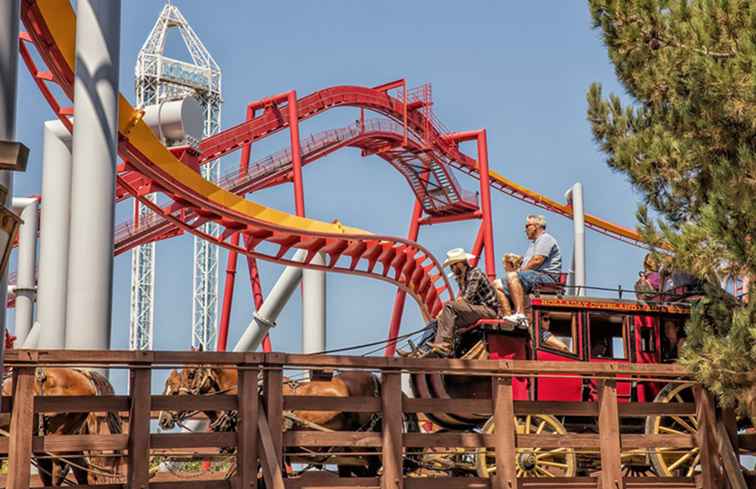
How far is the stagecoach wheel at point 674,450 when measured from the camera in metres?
10.9

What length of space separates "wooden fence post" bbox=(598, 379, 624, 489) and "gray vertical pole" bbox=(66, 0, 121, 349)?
4.28m

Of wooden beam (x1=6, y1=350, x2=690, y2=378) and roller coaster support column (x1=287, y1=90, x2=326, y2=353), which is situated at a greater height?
roller coaster support column (x1=287, y1=90, x2=326, y2=353)

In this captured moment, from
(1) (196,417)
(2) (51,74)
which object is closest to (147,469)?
(1) (196,417)

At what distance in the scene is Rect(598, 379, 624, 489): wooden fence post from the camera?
1003 cm

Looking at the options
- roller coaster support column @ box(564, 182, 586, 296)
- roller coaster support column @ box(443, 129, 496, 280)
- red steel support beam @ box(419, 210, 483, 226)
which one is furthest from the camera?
red steel support beam @ box(419, 210, 483, 226)

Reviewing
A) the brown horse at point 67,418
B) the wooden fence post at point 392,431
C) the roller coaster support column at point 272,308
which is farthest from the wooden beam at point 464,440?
the roller coaster support column at point 272,308

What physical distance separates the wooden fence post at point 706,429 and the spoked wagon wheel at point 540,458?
3.59 ft

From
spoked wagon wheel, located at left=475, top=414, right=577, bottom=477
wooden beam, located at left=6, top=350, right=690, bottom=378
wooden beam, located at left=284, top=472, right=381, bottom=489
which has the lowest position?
wooden beam, located at left=284, top=472, right=381, bottom=489

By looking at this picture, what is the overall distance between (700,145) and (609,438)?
2.50 meters

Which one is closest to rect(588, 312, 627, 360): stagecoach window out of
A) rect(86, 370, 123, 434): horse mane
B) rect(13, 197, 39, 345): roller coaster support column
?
rect(86, 370, 123, 434): horse mane

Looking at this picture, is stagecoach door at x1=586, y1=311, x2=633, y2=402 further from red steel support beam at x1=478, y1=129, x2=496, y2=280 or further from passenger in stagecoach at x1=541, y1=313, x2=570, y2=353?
red steel support beam at x1=478, y1=129, x2=496, y2=280

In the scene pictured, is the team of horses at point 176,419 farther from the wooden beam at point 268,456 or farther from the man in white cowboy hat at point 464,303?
the man in white cowboy hat at point 464,303

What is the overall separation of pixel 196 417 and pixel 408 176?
68.4ft

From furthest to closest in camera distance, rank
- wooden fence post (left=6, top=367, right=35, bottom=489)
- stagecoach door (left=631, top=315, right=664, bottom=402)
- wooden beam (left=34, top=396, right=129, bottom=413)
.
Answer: stagecoach door (left=631, top=315, right=664, bottom=402) < wooden beam (left=34, top=396, right=129, bottom=413) < wooden fence post (left=6, top=367, right=35, bottom=489)
